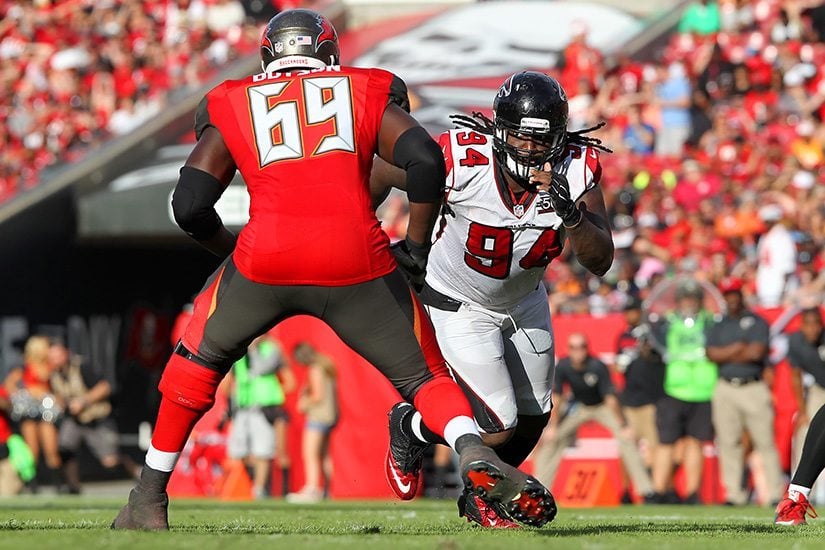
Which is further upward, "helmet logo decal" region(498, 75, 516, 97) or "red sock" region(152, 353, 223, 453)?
"helmet logo decal" region(498, 75, 516, 97)

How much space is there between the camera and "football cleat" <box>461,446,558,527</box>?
197 inches

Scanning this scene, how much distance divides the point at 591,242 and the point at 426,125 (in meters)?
12.1

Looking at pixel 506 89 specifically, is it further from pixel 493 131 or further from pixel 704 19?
pixel 704 19

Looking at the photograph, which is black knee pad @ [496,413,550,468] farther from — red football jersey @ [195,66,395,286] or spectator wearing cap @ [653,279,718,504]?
spectator wearing cap @ [653,279,718,504]

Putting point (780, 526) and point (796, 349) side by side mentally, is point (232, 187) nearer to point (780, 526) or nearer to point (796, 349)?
point (796, 349)

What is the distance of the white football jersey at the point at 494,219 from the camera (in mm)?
6320

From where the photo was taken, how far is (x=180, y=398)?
5.52 m

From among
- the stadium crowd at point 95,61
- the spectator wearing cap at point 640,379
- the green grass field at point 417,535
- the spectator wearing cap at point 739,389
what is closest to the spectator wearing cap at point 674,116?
the spectator wearing cap at point 640,379

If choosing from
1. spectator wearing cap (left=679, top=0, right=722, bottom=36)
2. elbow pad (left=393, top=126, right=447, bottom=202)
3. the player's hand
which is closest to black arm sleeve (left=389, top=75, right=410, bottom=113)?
elbow pad (left=393, top=126, right=447, bottom=202)

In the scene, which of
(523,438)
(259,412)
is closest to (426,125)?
(259,412)

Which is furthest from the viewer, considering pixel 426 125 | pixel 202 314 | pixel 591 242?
pixel 426 125

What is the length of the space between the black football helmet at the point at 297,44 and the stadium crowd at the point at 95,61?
47.7 ft

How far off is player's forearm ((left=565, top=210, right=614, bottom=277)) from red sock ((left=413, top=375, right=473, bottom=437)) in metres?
0.80

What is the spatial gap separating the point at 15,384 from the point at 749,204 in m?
7.62
